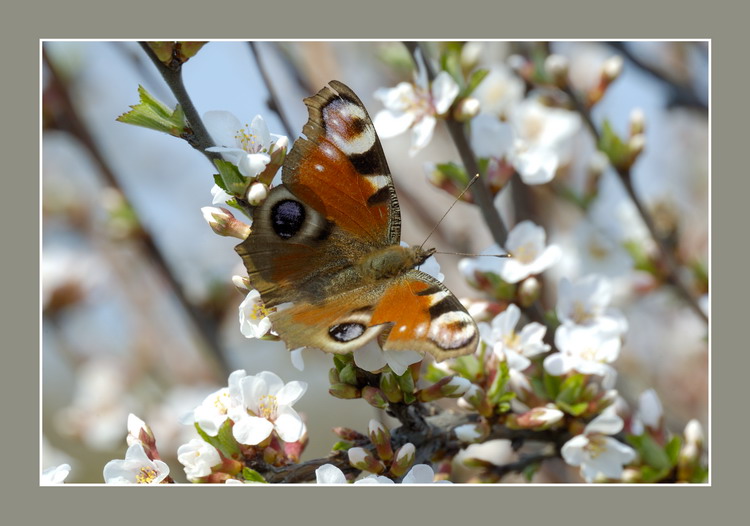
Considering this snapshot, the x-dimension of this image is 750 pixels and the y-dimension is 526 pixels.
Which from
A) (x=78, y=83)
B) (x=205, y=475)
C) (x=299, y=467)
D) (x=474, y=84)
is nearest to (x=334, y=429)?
(x=299, y=467)

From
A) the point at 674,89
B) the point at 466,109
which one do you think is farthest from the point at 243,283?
the point at 674,89

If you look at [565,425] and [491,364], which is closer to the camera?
[491,364]

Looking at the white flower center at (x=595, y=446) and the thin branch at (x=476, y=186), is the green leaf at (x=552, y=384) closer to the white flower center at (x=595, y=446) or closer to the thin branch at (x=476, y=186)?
the white flower center at (x=595, y=446)

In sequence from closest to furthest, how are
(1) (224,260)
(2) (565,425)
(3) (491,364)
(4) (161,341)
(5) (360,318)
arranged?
1. (5) (360,318)
2. (3) (491,364)
3. (2) (565,425)
4. (1) (224,260)
5. (4) (161,341)

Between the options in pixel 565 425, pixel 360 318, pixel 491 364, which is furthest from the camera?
pixel 565 425

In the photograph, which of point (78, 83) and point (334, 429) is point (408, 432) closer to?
point (334, 429)

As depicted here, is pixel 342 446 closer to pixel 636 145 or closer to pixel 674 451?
pixel 674 451

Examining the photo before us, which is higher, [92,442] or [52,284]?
[52,284]
